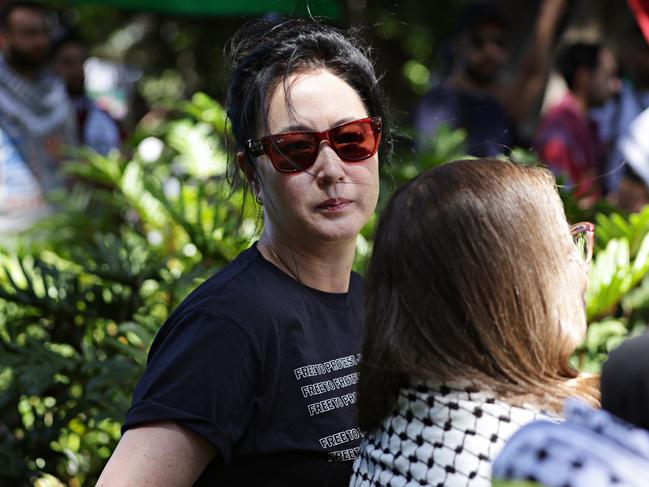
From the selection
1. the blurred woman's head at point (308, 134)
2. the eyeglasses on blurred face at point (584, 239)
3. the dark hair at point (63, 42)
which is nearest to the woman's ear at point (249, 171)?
the blurred woman's head at point (308, 134)

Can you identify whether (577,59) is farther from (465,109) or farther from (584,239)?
(584,239)

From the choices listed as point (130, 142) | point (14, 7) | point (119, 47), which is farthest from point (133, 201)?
point (119, 47)

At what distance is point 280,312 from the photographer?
215 centimetres

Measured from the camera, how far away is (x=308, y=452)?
210 cm

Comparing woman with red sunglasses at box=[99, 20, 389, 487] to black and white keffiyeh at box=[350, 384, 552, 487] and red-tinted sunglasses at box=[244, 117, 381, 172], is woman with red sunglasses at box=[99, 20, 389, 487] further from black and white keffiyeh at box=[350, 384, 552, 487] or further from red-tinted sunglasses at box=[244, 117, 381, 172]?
black and white keffiyeh at box=[350, 384, 552, 487]

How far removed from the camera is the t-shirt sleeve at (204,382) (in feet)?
6.46

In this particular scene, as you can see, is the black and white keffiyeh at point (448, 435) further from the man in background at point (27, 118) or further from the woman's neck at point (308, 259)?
the man in background at point (27, 118)

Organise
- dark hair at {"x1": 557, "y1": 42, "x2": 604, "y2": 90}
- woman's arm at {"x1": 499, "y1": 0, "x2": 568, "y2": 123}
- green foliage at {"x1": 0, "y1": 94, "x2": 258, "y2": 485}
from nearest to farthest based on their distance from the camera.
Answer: green foliage at {"x1": 0, "y1": 94, "x2": 258, "y2": 485}
dark hair at {"x1": 557, "y1": 42, "x2": 604, "y2": 90}
woman's arm at {"x1": 499, "y1": 0, "x2": 568, "y2": 123}

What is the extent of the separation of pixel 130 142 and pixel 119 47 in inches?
357

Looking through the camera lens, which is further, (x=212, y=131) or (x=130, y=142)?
(x=130, y=142)

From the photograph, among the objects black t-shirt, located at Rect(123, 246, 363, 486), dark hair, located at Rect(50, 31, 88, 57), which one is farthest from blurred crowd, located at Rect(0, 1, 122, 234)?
black t-shirt, located at Rect(123, 246, 363, 486)

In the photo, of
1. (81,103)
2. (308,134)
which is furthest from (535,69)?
(308,134)

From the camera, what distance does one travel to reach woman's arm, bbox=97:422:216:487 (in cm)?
195

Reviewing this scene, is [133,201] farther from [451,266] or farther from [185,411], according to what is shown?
[451,266]
